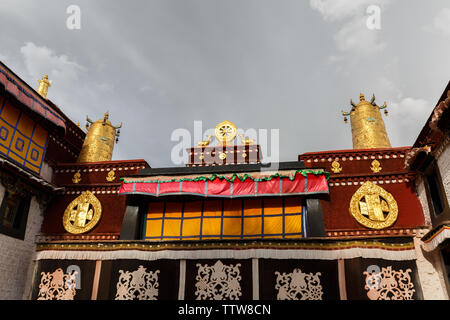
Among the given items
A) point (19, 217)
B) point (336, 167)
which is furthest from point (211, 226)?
point (19, 217)

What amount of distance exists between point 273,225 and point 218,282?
108 inches

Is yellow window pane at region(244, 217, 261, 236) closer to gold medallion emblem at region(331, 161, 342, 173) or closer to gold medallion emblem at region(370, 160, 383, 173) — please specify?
gold medallion emblem at region(331, 161, 342, 173)

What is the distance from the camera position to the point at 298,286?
10.1 metres

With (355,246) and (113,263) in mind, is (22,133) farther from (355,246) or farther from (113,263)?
(355,246)

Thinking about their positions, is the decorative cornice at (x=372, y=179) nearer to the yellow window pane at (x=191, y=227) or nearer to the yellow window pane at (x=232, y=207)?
the yellow window pane at (x=232, y=207)

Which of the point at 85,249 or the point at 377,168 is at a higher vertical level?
the point at 377,168

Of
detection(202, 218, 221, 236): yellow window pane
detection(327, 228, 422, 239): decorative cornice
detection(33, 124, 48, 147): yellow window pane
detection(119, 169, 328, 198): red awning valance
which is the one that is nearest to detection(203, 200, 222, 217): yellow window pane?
detection(202, 218, 221, 236): yellow window pane

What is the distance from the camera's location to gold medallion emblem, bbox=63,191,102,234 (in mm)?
12992

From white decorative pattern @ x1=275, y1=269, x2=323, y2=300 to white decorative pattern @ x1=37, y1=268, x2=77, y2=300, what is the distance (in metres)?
6.62

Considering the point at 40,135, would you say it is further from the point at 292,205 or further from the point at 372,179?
the point at 372,179

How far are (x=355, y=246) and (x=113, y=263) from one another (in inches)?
300
